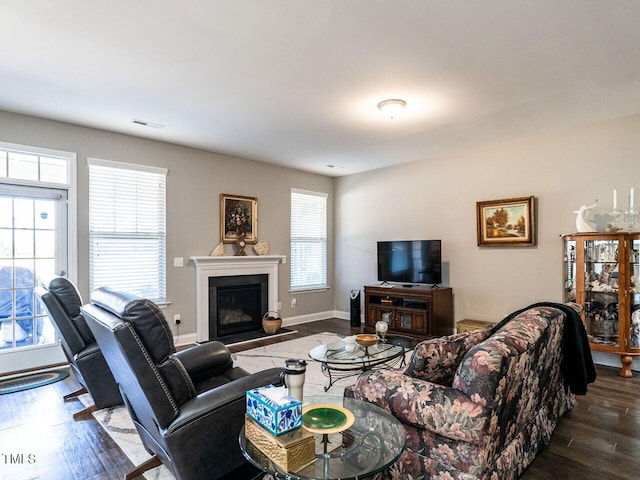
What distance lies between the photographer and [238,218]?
5.72 meters

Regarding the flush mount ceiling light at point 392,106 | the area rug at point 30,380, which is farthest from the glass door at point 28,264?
the flush mount ceiling light at point 392,106

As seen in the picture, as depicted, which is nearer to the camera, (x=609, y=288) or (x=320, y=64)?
(x=320, y=64)

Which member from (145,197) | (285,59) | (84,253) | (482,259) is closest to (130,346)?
(285,59)

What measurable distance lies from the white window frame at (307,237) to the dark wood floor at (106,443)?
3810 millimetres

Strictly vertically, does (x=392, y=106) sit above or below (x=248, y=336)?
above

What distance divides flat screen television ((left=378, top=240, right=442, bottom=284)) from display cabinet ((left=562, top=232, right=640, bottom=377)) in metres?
1.69

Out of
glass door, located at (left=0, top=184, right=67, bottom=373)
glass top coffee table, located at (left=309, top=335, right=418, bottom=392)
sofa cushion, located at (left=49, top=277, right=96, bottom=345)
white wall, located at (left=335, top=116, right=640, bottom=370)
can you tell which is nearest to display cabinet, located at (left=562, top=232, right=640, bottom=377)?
white wall, located at (left=335, top=116, right=640, bottom=370)

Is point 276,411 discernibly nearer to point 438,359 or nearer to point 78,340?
point 438,359

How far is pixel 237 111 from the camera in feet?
12.6

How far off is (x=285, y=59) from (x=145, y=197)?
2960 millimetres

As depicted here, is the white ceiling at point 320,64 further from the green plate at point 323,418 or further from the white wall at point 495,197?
the green plate at point 323,418

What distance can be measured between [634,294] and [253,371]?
3952 millimetres

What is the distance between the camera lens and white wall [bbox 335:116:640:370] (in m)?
4.20

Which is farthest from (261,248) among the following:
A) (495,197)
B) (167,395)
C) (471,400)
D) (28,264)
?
(471,400)
